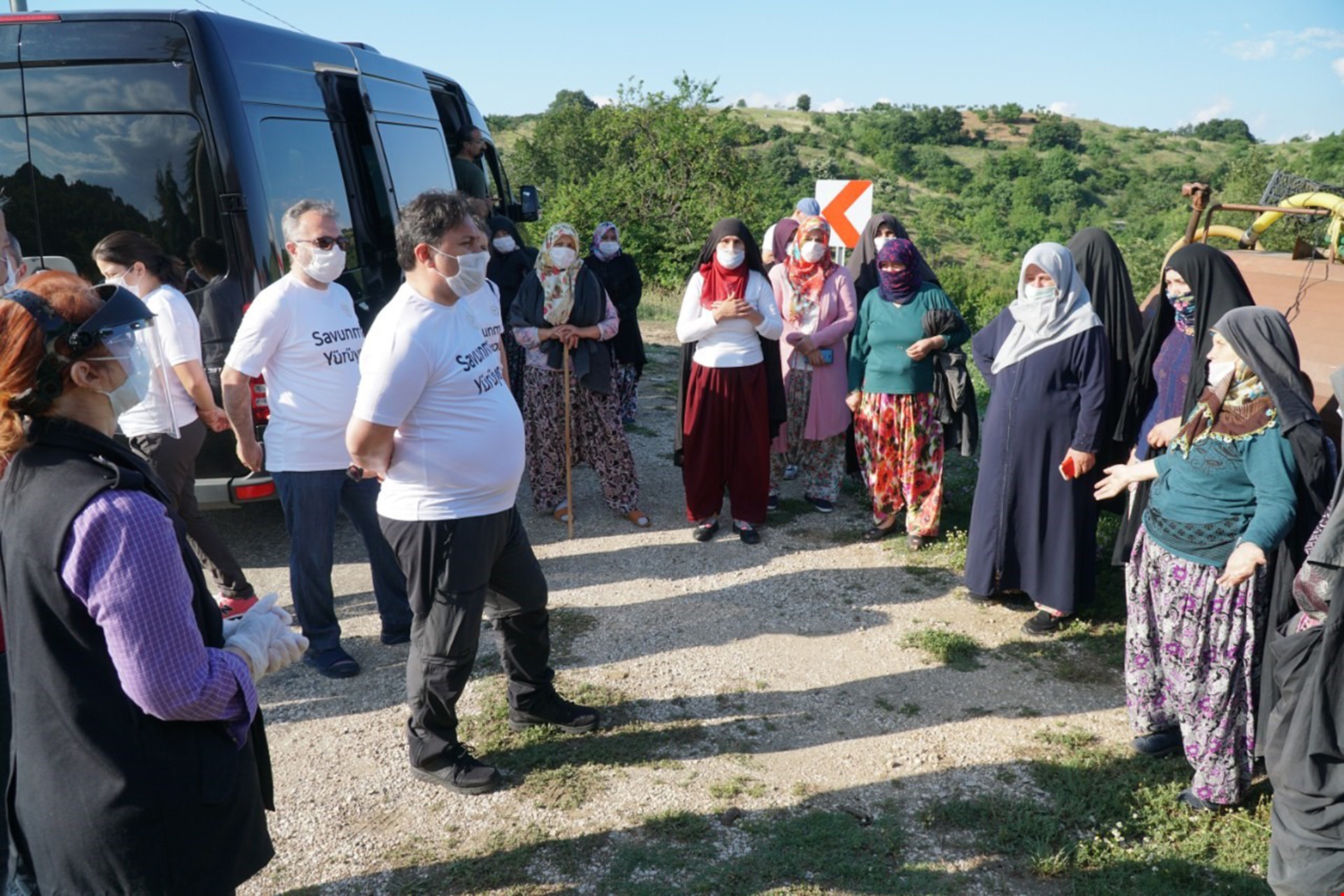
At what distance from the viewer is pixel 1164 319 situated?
14.6ft

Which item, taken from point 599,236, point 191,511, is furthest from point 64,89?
point 599,236

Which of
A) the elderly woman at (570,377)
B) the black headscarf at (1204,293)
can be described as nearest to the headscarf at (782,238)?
the elderly woman at (570,377)

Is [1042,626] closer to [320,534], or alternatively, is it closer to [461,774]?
[461,774]

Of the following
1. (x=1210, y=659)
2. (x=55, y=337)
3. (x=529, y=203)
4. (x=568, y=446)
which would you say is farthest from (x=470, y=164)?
(x=55, y=337)

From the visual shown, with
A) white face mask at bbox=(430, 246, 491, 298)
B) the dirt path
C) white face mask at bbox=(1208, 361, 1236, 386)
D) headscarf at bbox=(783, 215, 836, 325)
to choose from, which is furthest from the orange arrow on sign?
white face mask at bbox=(430, 246, 491, 298)

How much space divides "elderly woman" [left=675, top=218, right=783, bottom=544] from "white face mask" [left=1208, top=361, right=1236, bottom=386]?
2.87m

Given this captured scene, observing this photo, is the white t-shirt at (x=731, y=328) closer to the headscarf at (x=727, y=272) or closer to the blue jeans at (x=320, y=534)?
the headscarf at (x=727, y=272)

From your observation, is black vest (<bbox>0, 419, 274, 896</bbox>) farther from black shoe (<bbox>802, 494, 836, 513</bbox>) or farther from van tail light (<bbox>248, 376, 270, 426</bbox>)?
black shoe (<bbox>802, 494, 836, 513</bbox>)

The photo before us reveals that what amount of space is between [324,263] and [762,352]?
2811 mm

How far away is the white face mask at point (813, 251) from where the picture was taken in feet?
20.8

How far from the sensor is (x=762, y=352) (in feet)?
20.1

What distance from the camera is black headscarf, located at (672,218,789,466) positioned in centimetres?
598

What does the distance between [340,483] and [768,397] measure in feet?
9.22

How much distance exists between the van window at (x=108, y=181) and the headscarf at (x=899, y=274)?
3681 millimetres
